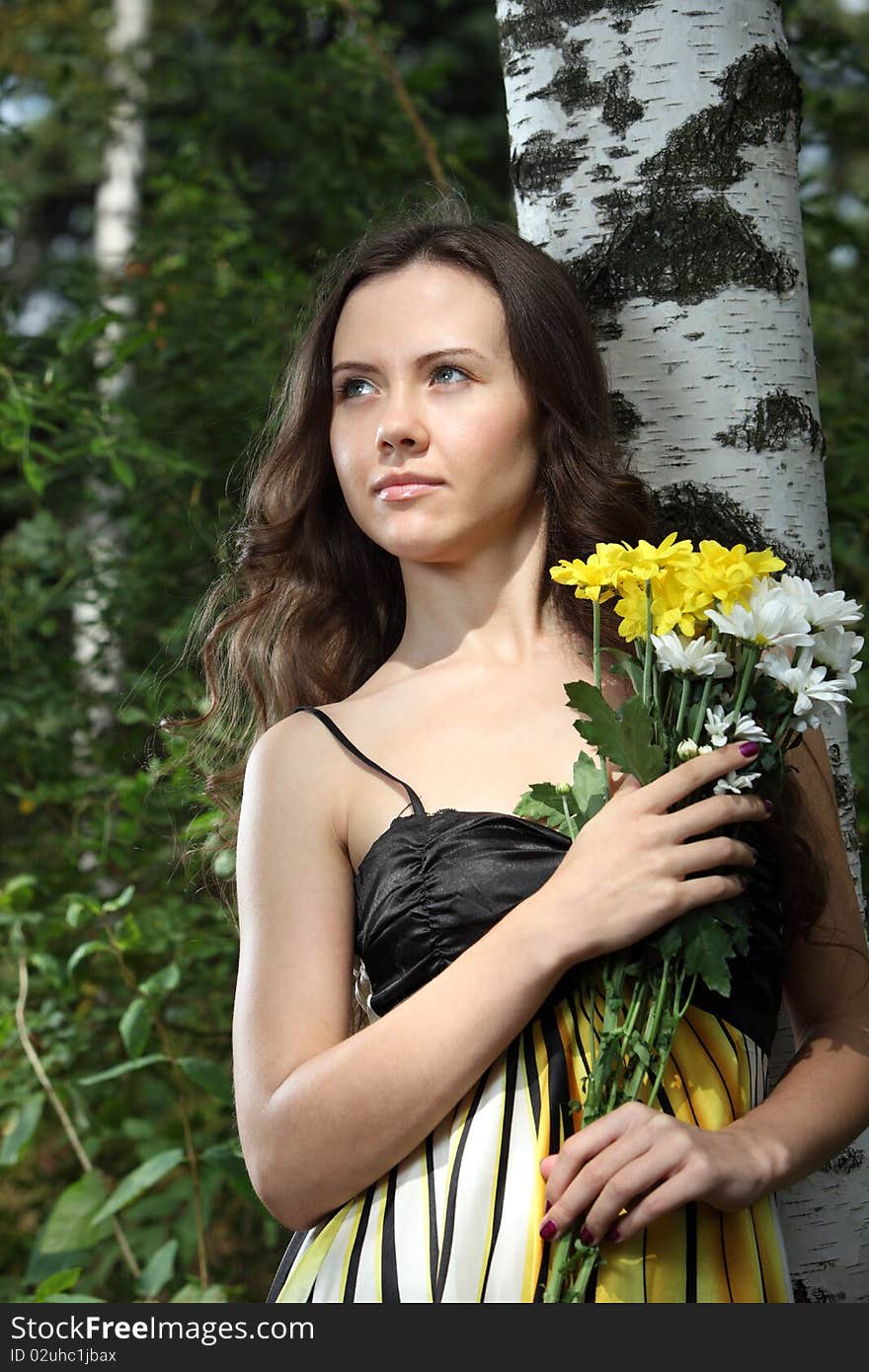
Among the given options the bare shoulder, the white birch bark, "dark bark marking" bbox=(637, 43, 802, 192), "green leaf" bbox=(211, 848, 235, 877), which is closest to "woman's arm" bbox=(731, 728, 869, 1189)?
the bare shoulder

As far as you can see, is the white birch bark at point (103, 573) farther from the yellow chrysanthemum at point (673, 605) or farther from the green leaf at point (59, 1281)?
the yellow chrysanthemum at point (673, 605)

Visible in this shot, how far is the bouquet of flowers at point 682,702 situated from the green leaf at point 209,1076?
131 cm

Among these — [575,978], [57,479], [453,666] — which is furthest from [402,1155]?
[57,479]

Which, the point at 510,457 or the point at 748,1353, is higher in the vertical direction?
the point at 510,457

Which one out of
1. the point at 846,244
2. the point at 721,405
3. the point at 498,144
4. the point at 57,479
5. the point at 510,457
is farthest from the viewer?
the point at 498,144

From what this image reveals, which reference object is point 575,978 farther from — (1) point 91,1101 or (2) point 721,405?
(1) point 91,1101

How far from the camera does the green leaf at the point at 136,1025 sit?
101 inches

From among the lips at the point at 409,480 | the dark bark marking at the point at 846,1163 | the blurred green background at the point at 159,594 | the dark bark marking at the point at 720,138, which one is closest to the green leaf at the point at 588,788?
the lips at the point at 409,480

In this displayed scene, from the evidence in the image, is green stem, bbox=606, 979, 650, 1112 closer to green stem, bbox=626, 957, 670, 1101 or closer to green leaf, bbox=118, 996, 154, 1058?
green stem, bbox=626, 957, 670, 1101

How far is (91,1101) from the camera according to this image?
346 cm

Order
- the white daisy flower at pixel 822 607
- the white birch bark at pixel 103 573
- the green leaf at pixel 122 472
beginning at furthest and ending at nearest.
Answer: the white birch bark at pixel 103 573
the green leaf at pixel 122 472
the white daisy flower at pixel 822 607

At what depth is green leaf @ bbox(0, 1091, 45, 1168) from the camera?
263cm

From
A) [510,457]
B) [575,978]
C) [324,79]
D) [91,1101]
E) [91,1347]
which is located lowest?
[91,1101]

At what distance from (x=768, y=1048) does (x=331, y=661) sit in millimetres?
819
